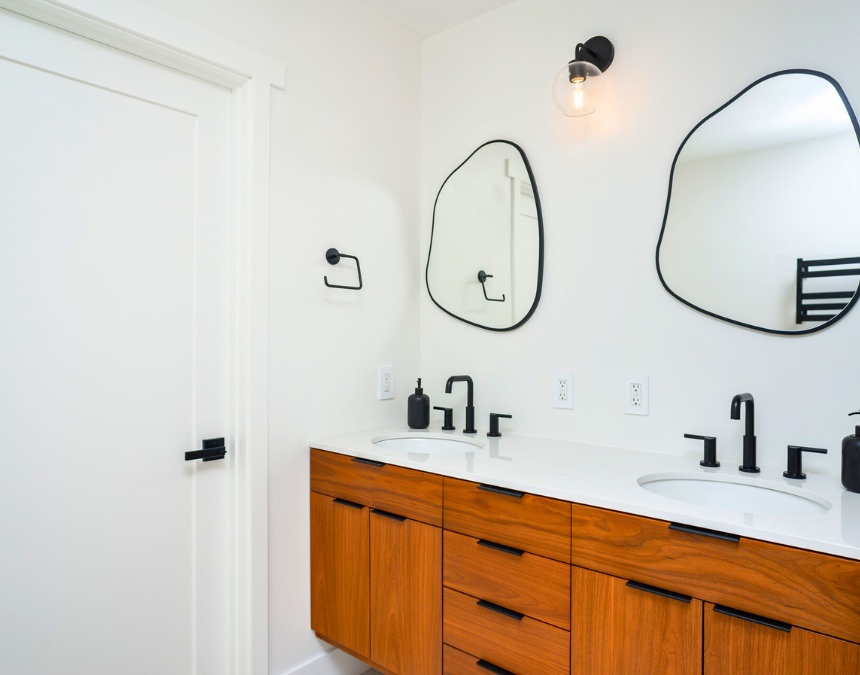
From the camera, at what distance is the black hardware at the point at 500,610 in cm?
142

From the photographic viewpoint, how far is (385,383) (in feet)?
7.41

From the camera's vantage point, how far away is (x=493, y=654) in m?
1.47

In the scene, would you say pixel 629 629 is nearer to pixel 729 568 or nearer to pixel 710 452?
pixel 729 568

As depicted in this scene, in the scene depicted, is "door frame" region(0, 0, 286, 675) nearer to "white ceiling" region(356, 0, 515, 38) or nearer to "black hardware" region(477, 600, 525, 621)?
"white ceiling" region(356, 0, 515, 38)

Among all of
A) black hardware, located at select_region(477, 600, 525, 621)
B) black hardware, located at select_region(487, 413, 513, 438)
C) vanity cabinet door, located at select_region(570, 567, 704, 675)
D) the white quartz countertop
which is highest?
black hardware, located at select_region(487, 413, 513, 438)

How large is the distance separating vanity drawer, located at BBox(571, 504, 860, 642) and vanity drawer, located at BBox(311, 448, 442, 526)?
1.48ft

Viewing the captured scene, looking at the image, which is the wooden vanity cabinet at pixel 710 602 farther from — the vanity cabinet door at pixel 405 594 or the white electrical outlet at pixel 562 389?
the white electrical outlet at pixel 562 389

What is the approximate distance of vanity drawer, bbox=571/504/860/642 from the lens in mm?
990

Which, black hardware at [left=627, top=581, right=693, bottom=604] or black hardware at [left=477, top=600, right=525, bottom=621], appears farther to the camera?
black hardware at [left=477, top=600, right=525, bottom=621]

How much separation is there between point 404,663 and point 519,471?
0.70 meters

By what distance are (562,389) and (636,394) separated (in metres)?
0.26

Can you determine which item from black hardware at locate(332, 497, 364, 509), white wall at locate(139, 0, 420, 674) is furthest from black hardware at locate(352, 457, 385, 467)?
white wall at locate(139, 0, 420, 674)

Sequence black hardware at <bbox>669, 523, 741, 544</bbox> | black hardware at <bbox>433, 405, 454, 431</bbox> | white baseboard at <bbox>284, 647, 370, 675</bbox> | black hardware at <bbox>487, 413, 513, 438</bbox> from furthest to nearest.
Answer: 1. black hardware at <bbox>433, 405, 454, 431</bbox>
2. black hardware at <bbox>487, 413, 513, 438</bbox>
3. white baseboard at <bbox>284, 647, 370, 675</bbox>
4. black hardware at <bbox>669, 523, 741, 544</bbox>

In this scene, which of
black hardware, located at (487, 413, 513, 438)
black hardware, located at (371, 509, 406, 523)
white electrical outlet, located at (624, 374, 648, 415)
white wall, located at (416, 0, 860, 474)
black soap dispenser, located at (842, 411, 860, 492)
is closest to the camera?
black soap dispenser, located at (842, 411, 860, 492)
